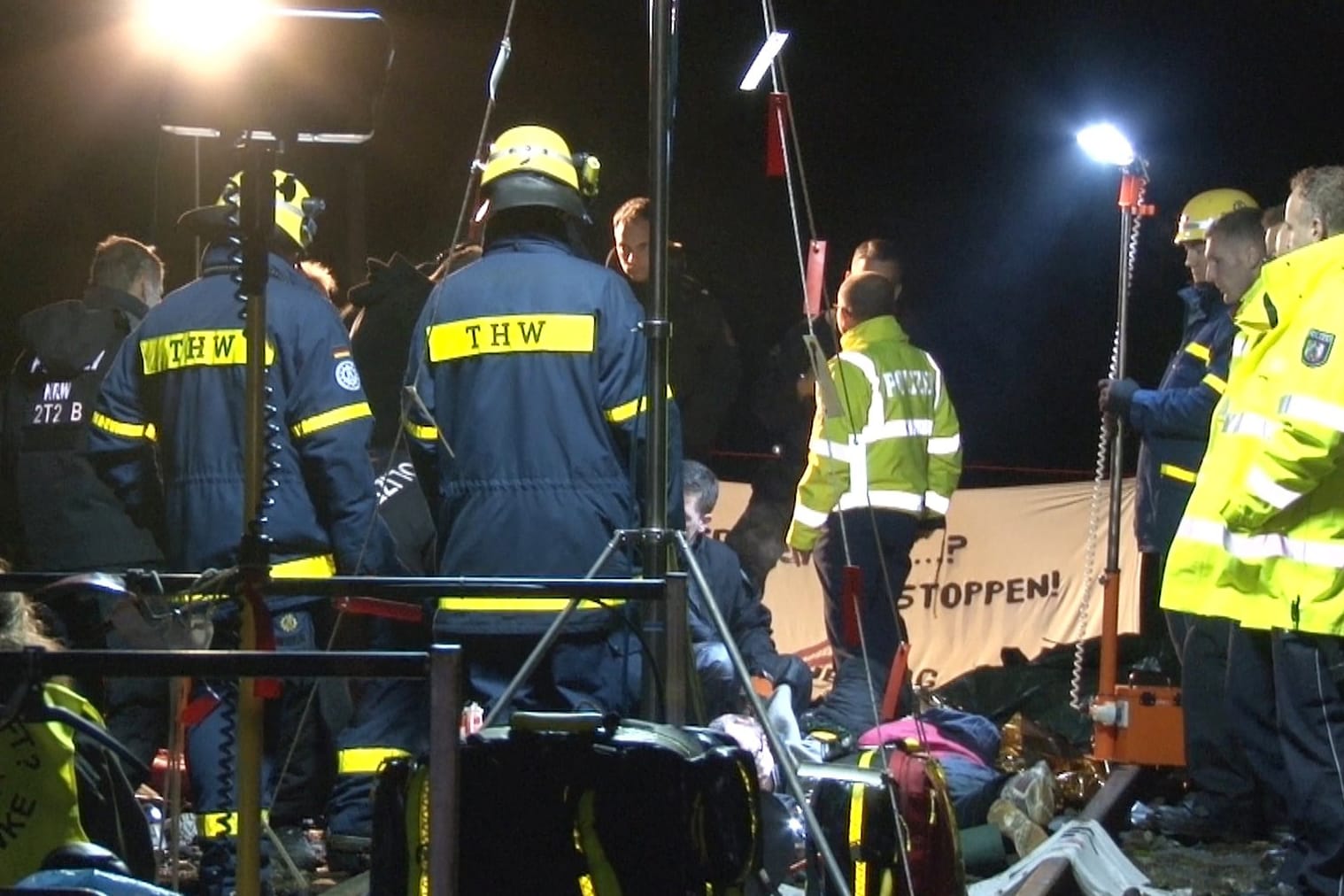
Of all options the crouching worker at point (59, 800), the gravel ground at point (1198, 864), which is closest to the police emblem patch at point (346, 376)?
the crouching worker at point (59, 800)

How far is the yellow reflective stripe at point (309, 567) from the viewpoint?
5.42 m

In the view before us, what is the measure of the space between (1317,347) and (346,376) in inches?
108

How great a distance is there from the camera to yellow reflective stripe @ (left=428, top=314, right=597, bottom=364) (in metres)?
5.26

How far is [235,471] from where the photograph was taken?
5.44 metres

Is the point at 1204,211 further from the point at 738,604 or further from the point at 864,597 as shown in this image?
the point at 738,604

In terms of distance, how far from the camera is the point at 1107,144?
813cm

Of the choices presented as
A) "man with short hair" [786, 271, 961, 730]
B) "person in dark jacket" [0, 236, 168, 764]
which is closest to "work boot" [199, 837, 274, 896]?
"person in dark jacket" [0, 236, 168, 764]

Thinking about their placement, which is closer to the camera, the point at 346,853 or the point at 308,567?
the point at 308,567

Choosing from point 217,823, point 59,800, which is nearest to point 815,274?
point 217,823

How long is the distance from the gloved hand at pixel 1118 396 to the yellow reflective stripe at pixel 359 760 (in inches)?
122

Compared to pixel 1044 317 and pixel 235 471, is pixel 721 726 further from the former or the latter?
pixel 1044 317

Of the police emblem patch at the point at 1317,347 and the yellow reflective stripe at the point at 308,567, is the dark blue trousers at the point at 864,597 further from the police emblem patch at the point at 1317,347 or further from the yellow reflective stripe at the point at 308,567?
the yellow reflective stripe at the point at 308,567

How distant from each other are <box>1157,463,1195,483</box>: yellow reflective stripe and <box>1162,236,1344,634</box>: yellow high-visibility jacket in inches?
64.5

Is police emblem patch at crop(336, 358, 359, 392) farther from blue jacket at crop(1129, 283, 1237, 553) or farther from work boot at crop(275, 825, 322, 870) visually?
blue jacket at crop(1129, 283, 1237, 553)
